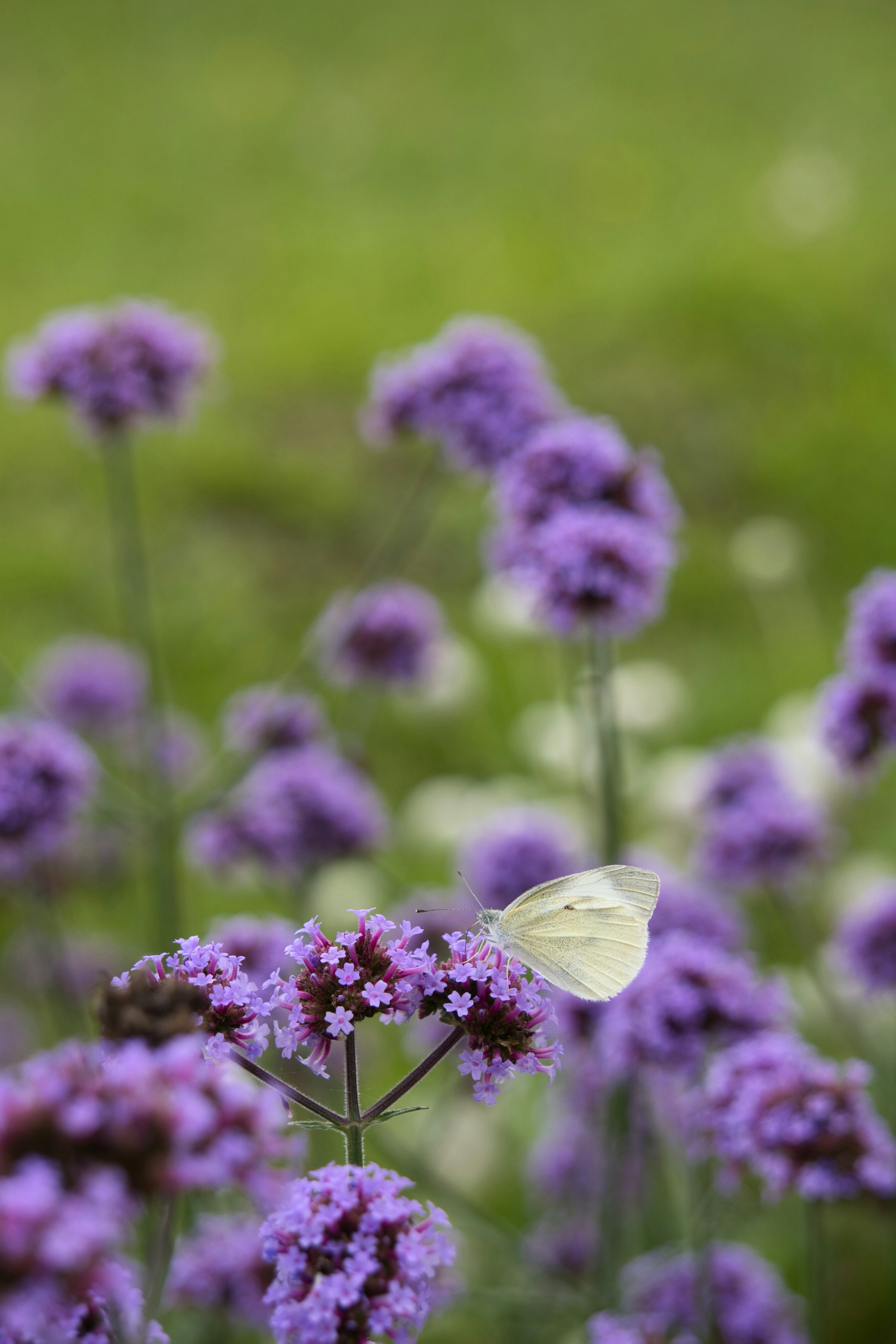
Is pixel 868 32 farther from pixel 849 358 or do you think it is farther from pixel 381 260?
pixel 381 260

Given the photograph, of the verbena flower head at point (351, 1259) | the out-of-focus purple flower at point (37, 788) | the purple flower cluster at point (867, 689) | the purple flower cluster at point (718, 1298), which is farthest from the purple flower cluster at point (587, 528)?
the verbena flower head at point (351, 1259)

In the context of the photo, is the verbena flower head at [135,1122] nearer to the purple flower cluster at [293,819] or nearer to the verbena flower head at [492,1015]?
the verbena flower head at [492,1015]

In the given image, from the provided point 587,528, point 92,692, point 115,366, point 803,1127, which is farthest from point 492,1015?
point 92,692

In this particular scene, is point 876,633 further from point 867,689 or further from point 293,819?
point 293,819

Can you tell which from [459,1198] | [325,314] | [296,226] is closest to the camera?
[459,1198]

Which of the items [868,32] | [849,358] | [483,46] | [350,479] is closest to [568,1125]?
[350,479]
